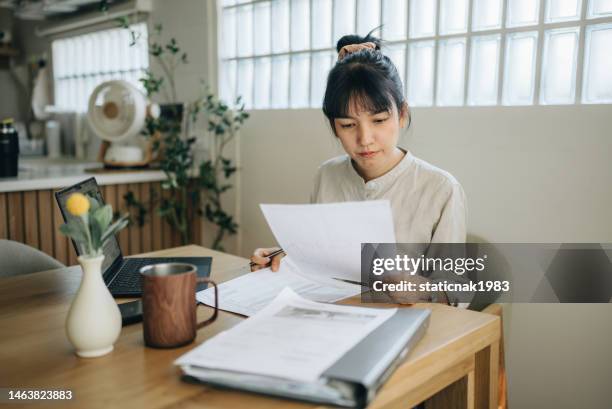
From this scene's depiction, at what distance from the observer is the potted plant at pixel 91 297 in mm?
859

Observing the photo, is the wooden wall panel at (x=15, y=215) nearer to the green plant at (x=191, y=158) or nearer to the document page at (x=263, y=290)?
the green plant at (x=191, y=158)

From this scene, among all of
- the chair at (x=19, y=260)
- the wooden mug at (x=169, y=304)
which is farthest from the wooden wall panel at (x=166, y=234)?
the wooden mug at (x=169, y=304)

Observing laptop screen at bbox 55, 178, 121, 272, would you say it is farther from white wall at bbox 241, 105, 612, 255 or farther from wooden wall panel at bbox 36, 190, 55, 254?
wooden wall panel at bbox 36, 190, 55, 254

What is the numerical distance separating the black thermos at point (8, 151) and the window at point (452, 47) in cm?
122

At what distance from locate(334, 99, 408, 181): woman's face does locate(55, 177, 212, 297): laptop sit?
49cm

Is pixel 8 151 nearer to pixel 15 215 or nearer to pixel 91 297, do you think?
pixel 15 215

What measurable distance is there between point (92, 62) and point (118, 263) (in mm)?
3317

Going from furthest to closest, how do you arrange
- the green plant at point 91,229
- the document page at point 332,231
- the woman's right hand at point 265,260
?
1. the woman's right hand at point 265,260
2. the document page at point 332,231
3. the green plant at point 91,229

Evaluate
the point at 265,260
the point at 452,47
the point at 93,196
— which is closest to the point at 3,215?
the point at 93,196

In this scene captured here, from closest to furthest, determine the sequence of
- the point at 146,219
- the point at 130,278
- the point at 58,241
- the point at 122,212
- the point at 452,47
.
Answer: the point at 130,278 → the point at 452,47 → the point at 58,241 → the point at 122,212 → the point at 146,219

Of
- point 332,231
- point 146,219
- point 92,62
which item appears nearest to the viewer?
point 332,231

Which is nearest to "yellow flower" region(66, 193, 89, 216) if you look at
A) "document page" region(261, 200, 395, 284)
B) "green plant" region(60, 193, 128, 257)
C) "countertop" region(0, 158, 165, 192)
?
"green plant" region(60, 193, 128, 257)

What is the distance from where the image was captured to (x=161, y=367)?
845 mm

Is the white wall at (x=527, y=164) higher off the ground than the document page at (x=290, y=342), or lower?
higher
